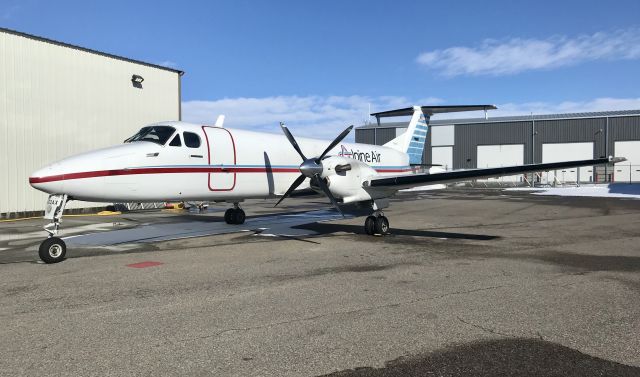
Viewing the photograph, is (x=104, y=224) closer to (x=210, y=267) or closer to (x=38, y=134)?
(x=38, y=134)

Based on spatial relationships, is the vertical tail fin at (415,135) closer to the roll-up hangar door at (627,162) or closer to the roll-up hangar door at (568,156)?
the roll-up hangar door at (568,156)

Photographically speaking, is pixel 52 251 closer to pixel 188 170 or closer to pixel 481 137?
pixel 188 170

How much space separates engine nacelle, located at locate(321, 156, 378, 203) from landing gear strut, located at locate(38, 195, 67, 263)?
6.83 metres

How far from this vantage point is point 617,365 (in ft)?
13.3

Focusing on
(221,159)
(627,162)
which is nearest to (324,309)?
(221,159)

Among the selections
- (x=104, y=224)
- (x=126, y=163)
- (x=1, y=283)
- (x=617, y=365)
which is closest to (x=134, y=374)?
(x=617, y=365)

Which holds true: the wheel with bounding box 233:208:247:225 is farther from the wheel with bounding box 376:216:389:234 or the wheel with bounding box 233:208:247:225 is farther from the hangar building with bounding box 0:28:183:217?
the hangar building with bounding box 0:28:183:217

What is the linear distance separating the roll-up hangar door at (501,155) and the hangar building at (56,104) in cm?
5521

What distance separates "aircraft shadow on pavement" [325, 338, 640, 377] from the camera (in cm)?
392

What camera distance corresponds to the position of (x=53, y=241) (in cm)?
924

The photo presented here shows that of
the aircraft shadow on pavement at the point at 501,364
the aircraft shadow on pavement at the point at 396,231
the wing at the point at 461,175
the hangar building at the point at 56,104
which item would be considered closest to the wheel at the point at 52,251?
the aircraft shadow on pavement at the point at 396,231

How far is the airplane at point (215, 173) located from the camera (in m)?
9.46

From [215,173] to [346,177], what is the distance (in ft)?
12.9

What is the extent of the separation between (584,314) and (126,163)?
9.49 metres
